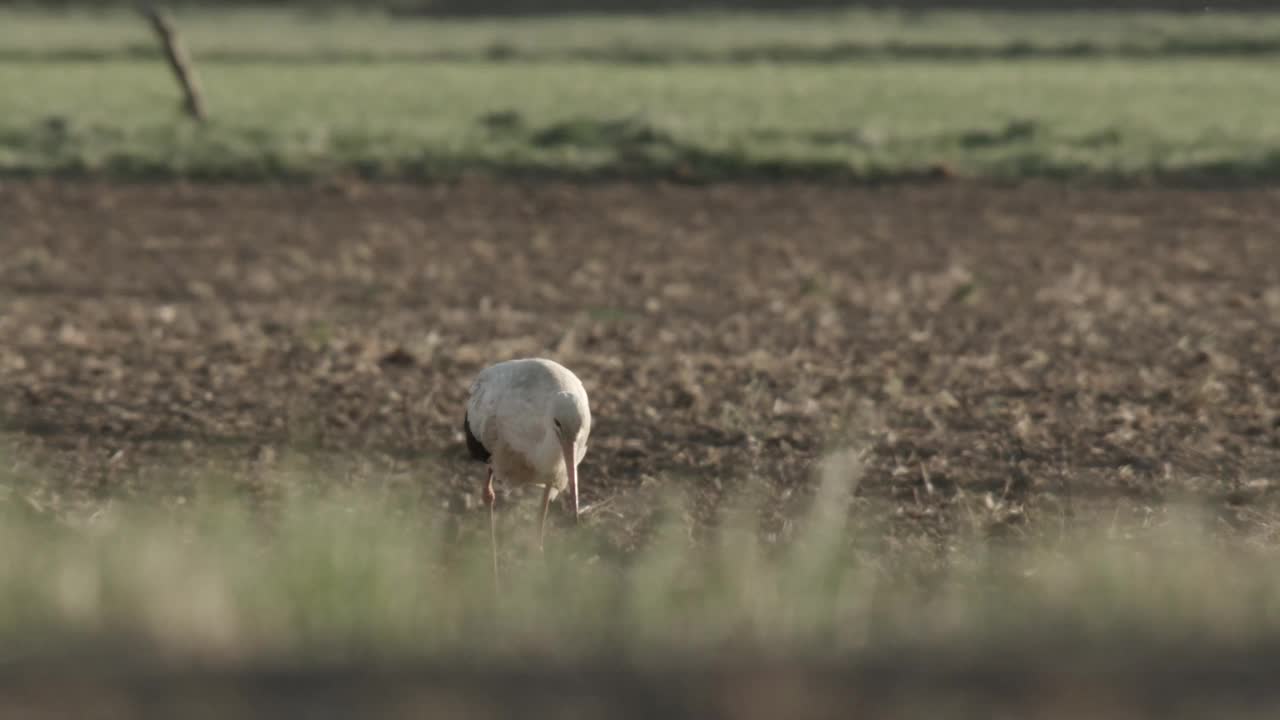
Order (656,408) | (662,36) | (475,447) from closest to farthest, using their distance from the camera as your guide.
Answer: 1. (475,447)
2. (656,408)
3. (662,36)

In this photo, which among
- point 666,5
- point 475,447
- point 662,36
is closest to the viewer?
point 475,447

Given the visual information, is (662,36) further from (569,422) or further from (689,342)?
(569,422)

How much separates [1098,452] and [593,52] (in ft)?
160

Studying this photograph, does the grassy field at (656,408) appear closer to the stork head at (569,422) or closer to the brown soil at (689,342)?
the brown soil at (689,342)

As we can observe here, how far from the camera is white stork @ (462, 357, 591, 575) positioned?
7477 millimetres

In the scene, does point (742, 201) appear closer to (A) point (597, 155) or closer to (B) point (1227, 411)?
(A) point (597, 155)

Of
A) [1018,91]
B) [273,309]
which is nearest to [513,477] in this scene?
[273,309]

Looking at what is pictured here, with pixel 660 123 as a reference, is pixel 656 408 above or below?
below

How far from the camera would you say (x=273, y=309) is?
14352 millimetres

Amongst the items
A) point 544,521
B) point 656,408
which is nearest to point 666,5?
point 656,408

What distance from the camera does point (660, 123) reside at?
92.0 feet

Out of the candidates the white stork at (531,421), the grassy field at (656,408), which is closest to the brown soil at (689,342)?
the grassy field at (656,408)

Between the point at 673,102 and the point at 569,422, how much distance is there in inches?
1164

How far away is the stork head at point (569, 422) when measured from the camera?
7.44 meters
